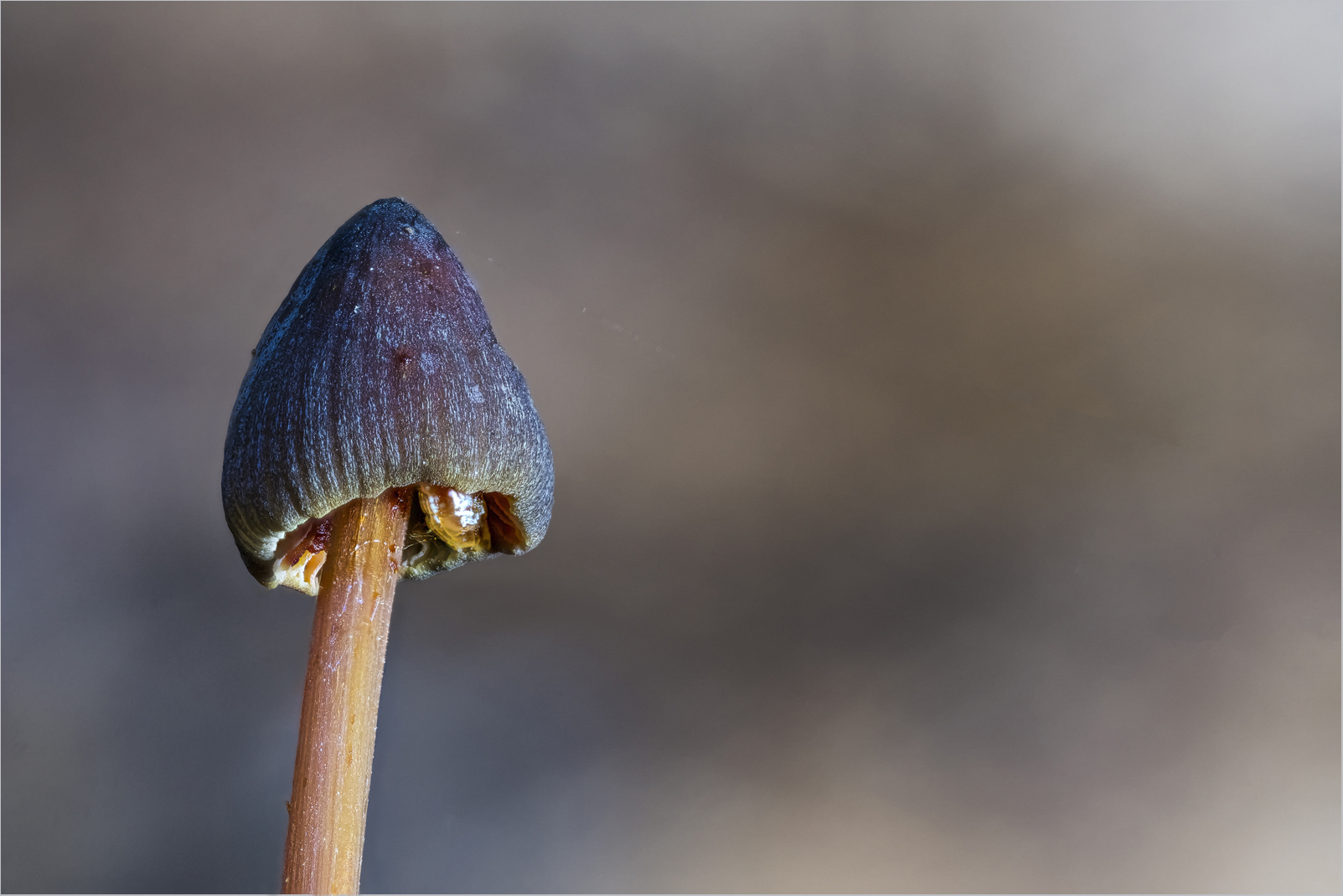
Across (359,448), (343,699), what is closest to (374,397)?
(359,448)

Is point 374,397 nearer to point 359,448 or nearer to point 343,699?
point 359,448

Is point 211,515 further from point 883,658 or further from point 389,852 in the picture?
point 883,658

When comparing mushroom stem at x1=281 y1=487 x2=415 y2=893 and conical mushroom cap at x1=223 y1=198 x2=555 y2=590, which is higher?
conical mushroom cap at x1=223 y1=198 x2=555 y2=590
